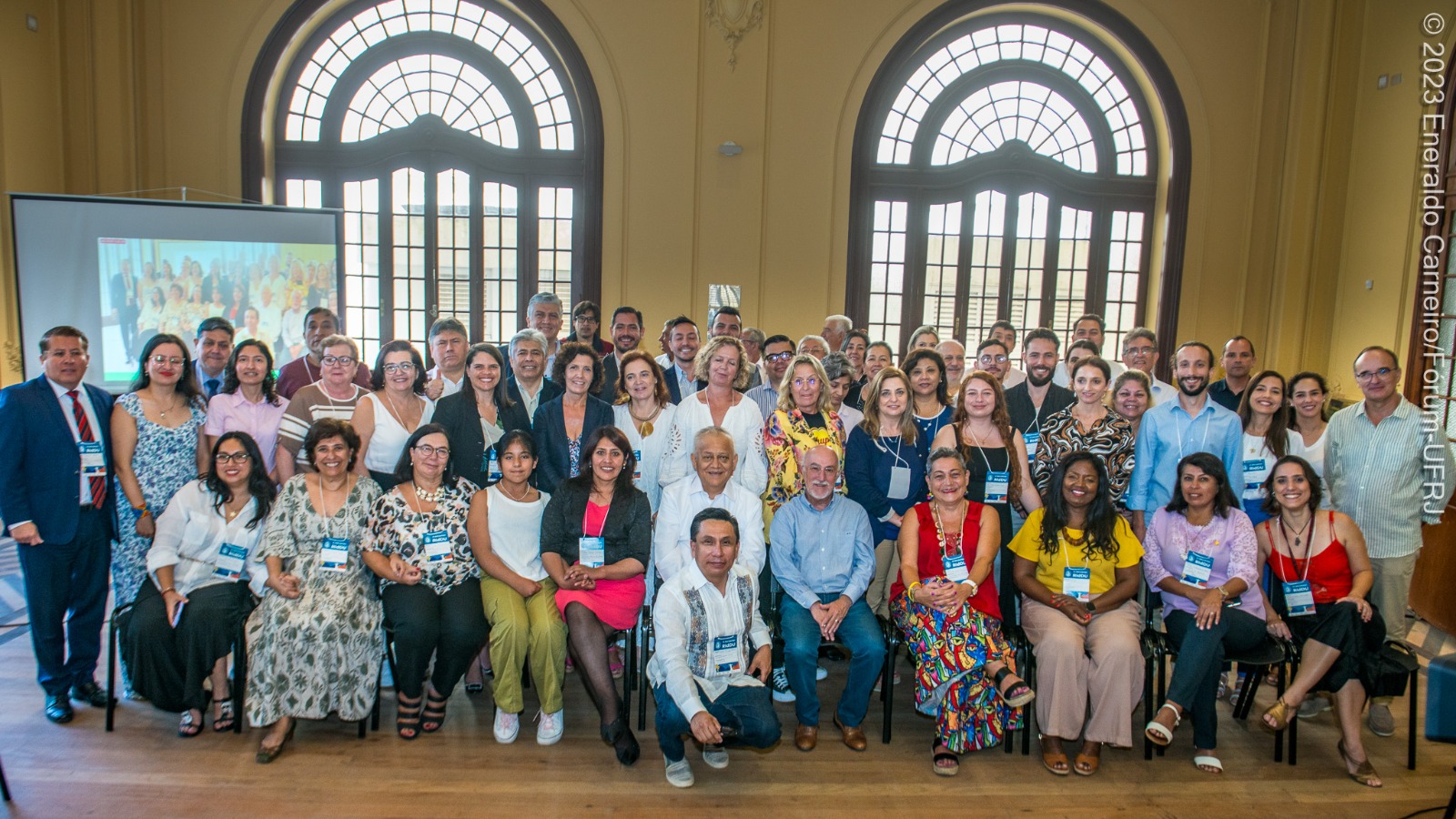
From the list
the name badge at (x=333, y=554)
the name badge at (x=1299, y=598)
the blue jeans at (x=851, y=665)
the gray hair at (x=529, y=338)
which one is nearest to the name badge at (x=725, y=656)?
the blue jeans at (x=851, y=665)

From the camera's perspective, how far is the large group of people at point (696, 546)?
3.25 metres

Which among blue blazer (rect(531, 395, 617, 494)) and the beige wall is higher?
the beige wall

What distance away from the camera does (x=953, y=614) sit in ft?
11.1

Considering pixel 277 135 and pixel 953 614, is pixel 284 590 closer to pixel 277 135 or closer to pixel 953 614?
pixel 953 614

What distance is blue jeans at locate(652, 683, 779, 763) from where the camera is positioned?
3043mm

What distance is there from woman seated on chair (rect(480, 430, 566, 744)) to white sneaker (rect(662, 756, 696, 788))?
1.79 feet

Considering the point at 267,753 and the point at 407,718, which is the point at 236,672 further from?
the point at 407,718

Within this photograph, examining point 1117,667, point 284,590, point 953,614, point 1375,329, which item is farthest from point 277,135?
point 1375,329

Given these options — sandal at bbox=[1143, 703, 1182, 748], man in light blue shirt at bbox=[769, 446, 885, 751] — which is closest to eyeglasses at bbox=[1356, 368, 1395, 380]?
sandal at bbox=[1143, 703, 1182, 748]

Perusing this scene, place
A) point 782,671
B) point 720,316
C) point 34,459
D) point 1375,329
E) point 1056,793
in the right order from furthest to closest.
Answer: point 1375,329 → point 720,316 → point 782,671 → point 34,459 → point 1056,793

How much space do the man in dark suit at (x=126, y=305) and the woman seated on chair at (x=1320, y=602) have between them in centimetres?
732

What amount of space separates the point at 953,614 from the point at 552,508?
169 cm

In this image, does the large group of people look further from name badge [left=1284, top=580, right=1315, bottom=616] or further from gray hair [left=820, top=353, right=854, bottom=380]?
gray hair [left=820, top=353, right=854, bottom=380]

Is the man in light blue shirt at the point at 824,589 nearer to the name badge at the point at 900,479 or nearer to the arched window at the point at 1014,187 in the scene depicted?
the name badge at the point at 900,479
